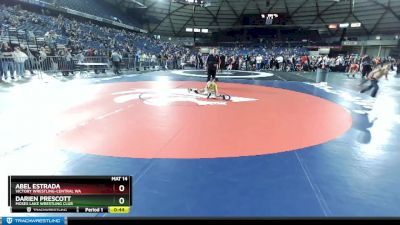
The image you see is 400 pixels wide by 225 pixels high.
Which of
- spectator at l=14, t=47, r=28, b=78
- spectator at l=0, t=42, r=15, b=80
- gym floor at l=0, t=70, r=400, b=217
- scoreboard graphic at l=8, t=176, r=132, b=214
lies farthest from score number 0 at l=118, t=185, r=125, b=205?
spectator at l=14, t=47, r=28, b=78

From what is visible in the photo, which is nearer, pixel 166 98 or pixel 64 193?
pixel 64 193

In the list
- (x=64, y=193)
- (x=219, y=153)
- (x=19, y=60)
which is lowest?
(x=219, y=153)

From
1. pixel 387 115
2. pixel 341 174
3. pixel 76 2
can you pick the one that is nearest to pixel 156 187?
pixel 341 174

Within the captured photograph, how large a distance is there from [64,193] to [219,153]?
234cm

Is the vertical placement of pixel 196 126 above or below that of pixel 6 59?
below

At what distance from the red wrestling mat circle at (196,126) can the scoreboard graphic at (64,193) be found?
1641 mm

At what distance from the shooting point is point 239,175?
11.4ft

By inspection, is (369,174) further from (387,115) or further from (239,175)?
(387,115)

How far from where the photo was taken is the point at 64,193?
7.84 ft

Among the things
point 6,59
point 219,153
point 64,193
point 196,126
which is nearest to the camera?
point 64,193

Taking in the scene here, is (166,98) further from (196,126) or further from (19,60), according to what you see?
(19,60)

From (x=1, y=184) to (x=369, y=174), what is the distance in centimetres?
431

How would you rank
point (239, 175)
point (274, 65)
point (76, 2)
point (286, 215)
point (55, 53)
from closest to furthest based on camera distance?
point (286, 215) < point (239, 175) < point (55, 53) < point (274, 65) < point (76, 2)

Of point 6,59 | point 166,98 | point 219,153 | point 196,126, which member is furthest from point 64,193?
point 6,59
